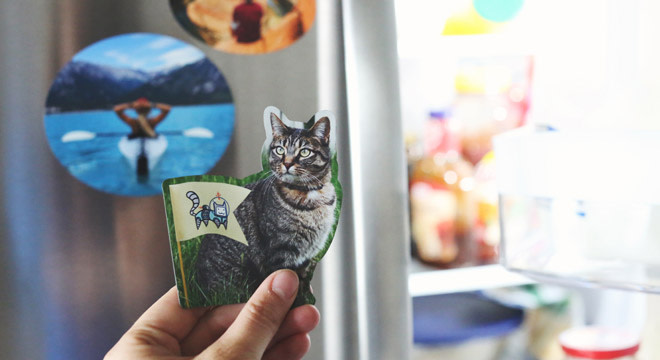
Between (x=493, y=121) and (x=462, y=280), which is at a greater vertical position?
(x=493, y=121)

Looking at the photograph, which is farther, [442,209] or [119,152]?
[442,209]

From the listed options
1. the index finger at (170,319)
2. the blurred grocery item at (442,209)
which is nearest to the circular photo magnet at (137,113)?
the index finger at (170,319)

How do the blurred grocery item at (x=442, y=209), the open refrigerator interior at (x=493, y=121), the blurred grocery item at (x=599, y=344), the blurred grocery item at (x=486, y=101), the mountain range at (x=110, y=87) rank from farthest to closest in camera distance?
the blurred grocery item at (x=486, y=101) → the blurred grocery item at (x=442, y=209) → the open refrigerator interior at (x=493, y=121) → the blurred grocery item at (x=599, y=344) → the mountain range at (x=110, y=87)

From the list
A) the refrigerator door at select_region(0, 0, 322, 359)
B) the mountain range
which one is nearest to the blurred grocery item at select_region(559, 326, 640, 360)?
the refrigerator door at select_region(0, 0, 322, 359)

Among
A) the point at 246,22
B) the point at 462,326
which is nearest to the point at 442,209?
the point at 462,326

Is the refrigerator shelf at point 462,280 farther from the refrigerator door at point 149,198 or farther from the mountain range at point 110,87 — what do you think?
the mountain range at point 110,87

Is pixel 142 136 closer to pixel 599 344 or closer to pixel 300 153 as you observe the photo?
pixel 300 153

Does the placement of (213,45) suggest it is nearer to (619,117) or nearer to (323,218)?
(323,218)
